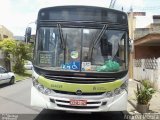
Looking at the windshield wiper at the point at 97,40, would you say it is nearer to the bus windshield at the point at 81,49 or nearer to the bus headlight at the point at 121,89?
the bus windshield at the point at 81,49

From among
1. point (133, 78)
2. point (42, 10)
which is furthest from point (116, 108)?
point (133, 78)

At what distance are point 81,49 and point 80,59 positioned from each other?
0.28 m

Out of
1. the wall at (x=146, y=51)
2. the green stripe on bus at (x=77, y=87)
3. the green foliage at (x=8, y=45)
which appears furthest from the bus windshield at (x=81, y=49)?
the green foliage at (x=8, y=45)

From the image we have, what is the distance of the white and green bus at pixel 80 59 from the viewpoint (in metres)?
8.98

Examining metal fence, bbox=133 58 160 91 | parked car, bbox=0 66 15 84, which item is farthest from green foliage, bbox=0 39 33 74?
metal fence, bbox=133 58 160 91

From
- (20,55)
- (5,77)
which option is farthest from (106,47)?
(20,55)

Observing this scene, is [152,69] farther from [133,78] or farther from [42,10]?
[42,10]

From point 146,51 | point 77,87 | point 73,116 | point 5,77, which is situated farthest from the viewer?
point 146,51

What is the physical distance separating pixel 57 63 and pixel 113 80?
158 centimetres

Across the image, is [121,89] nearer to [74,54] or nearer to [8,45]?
[74,54]

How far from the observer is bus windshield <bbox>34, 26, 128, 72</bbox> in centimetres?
924

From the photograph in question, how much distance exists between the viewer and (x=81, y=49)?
30.4ft

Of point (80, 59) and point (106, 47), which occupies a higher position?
point (106, 47)

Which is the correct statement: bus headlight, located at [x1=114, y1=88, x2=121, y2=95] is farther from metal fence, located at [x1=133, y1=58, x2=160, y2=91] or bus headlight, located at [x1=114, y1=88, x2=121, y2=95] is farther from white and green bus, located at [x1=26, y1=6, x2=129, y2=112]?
metal fence, located at [x1=133, y1=58, x2=160, y2=91]
